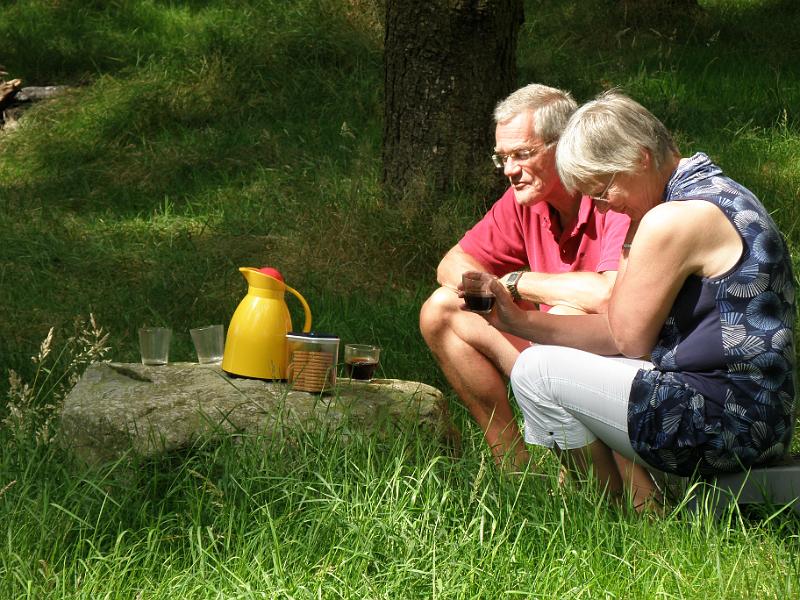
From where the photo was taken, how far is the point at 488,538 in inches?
114

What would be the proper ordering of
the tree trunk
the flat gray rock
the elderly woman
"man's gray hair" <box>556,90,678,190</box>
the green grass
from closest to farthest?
the green grass, the elderly woman, "man's gray hair" <box>556,90,678,190</box>, the flat gray rock, the tree trunk

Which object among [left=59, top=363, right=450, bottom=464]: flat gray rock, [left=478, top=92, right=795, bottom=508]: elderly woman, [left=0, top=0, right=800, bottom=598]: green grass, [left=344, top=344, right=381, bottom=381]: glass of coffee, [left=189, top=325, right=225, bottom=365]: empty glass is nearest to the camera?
[left=0, top=0, right=800, bottom=598]: green grass

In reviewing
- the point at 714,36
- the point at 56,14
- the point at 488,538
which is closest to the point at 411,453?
the point at 488,538

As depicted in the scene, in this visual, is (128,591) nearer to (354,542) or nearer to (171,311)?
(354,542)

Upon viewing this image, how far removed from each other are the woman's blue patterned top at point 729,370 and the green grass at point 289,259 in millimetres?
196

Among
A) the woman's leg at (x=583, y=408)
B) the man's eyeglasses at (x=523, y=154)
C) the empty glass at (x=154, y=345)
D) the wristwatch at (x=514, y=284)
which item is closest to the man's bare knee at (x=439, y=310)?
the wristwatch at (x=514, y=284)

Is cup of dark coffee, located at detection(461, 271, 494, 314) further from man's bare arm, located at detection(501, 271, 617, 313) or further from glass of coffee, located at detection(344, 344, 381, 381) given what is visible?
glass of coffee, located at detection(344, 344, 381, 381)

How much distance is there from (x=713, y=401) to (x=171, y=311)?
3.45m

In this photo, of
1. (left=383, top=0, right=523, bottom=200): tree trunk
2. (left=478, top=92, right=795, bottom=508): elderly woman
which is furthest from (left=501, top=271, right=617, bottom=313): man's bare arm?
(left=383, top=0, right=523, bottom=200): tree trunk

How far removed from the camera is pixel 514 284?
149 inches

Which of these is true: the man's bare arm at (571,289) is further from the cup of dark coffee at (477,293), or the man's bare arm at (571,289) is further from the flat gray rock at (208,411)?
the flat gray rock at (208,411)

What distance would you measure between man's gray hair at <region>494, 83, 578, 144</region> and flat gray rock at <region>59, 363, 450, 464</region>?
96 cm

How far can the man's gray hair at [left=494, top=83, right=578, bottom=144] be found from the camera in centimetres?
368

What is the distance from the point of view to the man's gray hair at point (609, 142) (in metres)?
Result: 3.03
